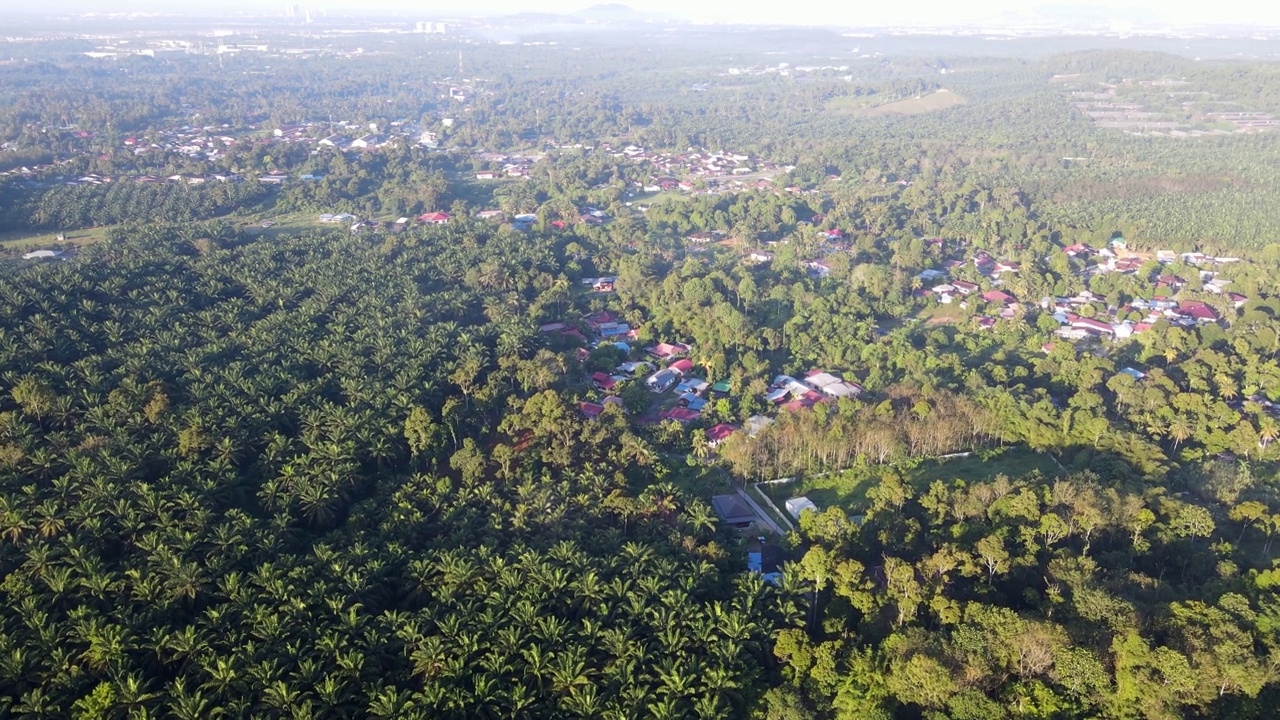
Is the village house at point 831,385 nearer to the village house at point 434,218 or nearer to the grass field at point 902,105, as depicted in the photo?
the village house at point 434,218

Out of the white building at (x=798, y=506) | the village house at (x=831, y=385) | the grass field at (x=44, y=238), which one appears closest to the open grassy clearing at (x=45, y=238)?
the grass field at (x=44, y=238)

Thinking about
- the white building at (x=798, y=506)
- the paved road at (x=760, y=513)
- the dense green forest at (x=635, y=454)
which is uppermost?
the dense green forest at (x=635, y=454)

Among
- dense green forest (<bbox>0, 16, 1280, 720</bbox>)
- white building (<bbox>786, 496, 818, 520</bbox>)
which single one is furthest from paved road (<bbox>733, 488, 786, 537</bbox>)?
white building (<bbox>786, 496, 818, 520</bbox>)

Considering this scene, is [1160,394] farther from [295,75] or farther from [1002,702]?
[295,75]

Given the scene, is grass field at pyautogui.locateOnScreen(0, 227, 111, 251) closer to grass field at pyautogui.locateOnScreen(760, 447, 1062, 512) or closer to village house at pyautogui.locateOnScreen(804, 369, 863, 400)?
village house at pyautogui.locateOnScreen(804, 369, 863, 400)

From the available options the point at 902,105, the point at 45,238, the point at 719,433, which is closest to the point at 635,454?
the point at 719,433

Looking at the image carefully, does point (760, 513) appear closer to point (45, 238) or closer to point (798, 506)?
point (798, 506)

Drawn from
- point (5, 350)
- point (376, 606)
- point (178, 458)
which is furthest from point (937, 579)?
point (5, 350)
